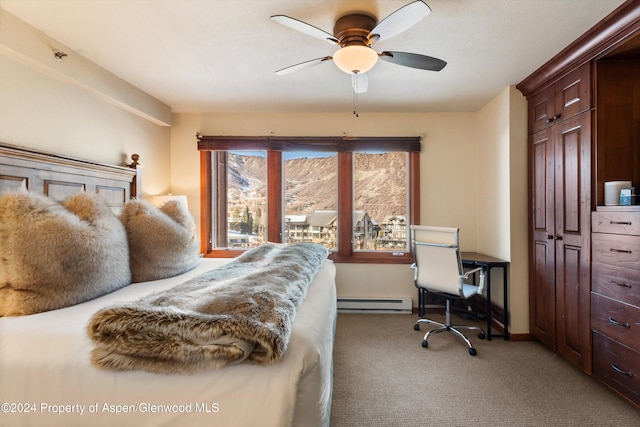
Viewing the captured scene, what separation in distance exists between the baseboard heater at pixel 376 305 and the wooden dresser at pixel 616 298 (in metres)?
1.64

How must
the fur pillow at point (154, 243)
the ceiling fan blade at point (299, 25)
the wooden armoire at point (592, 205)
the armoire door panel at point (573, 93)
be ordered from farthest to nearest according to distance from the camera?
the armoire door panel at point (573, 93)
the fur pillow at point (154, 243)
the wooden armoire at point (592, 205)
the ceiling fan blade at point (299, 25)

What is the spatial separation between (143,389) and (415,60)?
2139 mm

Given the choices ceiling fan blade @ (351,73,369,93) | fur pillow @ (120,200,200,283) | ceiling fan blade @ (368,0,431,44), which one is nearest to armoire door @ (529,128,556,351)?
ceiling fan blade @ (351,73,369,93)

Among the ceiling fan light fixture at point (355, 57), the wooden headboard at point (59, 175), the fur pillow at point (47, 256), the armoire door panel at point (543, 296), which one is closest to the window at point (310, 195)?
the wooden headboard at point (59, 175)

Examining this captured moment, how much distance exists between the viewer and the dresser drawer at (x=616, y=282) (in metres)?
1.69

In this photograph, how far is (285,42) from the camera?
201 cm

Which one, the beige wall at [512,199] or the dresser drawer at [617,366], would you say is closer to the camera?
the dresser drawer at [617,366]

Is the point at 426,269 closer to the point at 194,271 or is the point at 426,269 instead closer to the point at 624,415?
the point at 624,415

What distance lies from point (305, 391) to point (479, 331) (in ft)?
8.26

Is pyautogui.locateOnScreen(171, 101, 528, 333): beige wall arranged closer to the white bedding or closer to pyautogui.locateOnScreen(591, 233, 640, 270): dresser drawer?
pyautogui.locateOnScreen(591, 233, 640, 270): dresser drawer

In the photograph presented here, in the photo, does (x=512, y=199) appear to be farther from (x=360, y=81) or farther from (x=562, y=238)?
(x=360, y=81)

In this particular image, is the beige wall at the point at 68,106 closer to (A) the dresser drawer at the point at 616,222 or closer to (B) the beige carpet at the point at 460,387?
(B) the beige carpet at the point at 460,387

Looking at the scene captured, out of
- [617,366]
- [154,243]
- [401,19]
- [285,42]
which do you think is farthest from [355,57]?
[617,366]

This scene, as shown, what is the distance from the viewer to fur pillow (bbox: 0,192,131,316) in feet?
4.11
